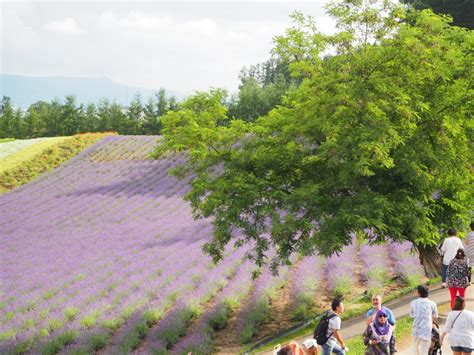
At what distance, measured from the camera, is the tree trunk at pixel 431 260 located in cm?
1549

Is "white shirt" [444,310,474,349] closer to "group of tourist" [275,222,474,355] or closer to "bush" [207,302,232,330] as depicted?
"group of tourist" [275,222,474,355]

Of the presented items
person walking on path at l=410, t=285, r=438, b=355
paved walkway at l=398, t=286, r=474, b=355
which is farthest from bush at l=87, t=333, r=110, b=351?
person walking on path at l=410, t=285, r=438, b=355

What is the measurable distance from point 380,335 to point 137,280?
34.9 feet

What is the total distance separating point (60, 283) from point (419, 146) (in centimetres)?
1239

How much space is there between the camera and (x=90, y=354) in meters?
12.9

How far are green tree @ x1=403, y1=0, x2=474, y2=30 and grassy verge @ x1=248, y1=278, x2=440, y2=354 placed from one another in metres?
33.6

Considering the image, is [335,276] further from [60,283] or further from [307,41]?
[60,283]

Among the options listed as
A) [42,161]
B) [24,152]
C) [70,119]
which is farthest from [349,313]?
[70,119]

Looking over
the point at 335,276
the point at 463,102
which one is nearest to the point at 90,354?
the point at 335,276

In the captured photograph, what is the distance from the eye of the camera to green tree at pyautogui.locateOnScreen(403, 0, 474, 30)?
140 ft

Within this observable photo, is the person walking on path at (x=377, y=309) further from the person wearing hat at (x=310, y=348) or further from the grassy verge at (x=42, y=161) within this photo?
the grassy verge at (x=42, y=161)

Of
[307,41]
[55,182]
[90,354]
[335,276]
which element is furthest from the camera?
[55,182]

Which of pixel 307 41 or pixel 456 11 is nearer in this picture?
pixel 307 41

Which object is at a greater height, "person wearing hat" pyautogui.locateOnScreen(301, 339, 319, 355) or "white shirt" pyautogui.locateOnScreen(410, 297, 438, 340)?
"person wearing hat" pyautogui.locateOnScreen(301, 339, 319, 355)
